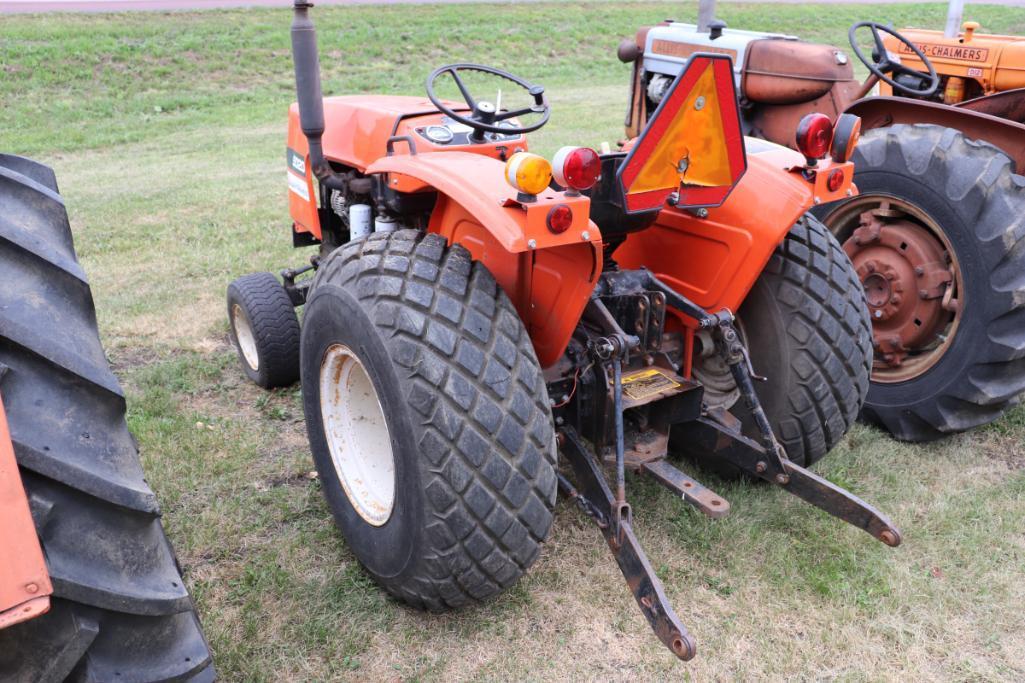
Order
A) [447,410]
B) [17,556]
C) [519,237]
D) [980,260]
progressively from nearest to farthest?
1. [17,556]
2. [519,237]
3. [447,410]
4. [980,260]

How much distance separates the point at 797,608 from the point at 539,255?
4.57 ft

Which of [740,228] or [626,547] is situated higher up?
[740,228]

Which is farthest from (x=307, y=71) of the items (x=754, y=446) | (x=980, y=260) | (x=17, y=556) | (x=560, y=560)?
(x=980, y=260)

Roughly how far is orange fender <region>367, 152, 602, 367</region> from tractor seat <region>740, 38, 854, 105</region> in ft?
9.99

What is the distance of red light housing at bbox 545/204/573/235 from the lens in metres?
2.08

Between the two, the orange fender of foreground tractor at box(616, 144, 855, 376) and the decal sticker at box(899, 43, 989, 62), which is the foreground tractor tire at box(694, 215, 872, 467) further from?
the decal sticker at box(899, 43, 989, 62)

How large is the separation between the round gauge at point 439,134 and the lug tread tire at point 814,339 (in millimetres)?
1374

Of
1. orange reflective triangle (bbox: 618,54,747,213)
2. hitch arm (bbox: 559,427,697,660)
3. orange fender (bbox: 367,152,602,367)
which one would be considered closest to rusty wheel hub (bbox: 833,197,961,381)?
orange reflective triangle (bbox: 618,54,747,213)

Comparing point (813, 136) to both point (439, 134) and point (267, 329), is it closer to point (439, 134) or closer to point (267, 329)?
point (439, 134)

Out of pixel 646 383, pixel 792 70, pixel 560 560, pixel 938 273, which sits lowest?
pixel 560 560

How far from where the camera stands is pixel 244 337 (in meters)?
4.21

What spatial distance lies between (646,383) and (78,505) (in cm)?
182

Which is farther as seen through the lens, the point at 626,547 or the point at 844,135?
the point at 844,135

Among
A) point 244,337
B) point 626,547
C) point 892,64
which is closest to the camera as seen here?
point 626,547
